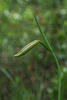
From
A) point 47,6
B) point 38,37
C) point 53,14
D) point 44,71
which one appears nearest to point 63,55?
point 44,71

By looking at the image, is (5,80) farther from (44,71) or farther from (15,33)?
(15,33)

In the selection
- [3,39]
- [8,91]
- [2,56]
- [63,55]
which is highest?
[3,39]

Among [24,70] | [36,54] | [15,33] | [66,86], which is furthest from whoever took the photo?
[15,33]

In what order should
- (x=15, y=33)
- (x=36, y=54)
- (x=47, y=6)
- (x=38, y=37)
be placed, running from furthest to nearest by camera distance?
1. (x=47, y=6)
2. (x=15, y=33)
3. (x=38, y=37)
4. (x=36, y=54)

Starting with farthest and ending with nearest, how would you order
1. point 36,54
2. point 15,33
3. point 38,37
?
point 15,33
point 38,37
point 36,54

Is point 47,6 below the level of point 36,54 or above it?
above

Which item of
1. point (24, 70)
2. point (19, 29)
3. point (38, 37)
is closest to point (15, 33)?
point (19, 29)

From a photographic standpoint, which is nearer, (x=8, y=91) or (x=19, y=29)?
(x=8, y=91)

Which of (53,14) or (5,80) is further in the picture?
(53,14)

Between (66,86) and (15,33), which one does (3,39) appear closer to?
(15,33)
